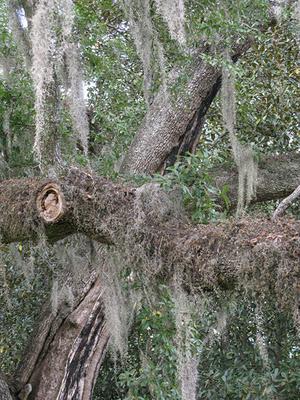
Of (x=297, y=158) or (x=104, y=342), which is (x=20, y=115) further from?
(x=297, y=158)

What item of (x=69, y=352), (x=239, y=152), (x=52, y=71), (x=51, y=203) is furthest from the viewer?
(x=239, y=152)

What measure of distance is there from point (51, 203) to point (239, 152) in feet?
6.47

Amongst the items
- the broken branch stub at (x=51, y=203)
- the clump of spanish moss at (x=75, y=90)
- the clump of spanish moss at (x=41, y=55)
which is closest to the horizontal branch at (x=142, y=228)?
the broken branch stub at (x=51, y=203)

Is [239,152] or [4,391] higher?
[239,152]

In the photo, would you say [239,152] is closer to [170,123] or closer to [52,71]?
[170,123]

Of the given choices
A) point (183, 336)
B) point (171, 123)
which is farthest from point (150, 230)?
point (171, 123)

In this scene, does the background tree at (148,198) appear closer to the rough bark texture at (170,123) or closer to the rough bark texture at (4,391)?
the rough bark texture at (170,123)

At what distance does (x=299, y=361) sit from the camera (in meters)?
4.51

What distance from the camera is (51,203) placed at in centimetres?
288

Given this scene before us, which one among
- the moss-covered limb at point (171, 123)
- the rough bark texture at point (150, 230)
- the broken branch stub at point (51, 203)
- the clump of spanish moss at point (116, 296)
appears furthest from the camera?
the moss-covered limb at point (171, 123)

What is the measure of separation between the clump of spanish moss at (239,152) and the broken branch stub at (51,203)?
5.46 ft

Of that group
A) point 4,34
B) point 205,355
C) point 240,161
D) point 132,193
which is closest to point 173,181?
point 132,193

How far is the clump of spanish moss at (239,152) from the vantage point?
438 centimetres

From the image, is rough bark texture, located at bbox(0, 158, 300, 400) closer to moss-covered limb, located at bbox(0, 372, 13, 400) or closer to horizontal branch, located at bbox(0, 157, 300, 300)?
horizontal branch, located at bbox(0, 157, 300, 300)
